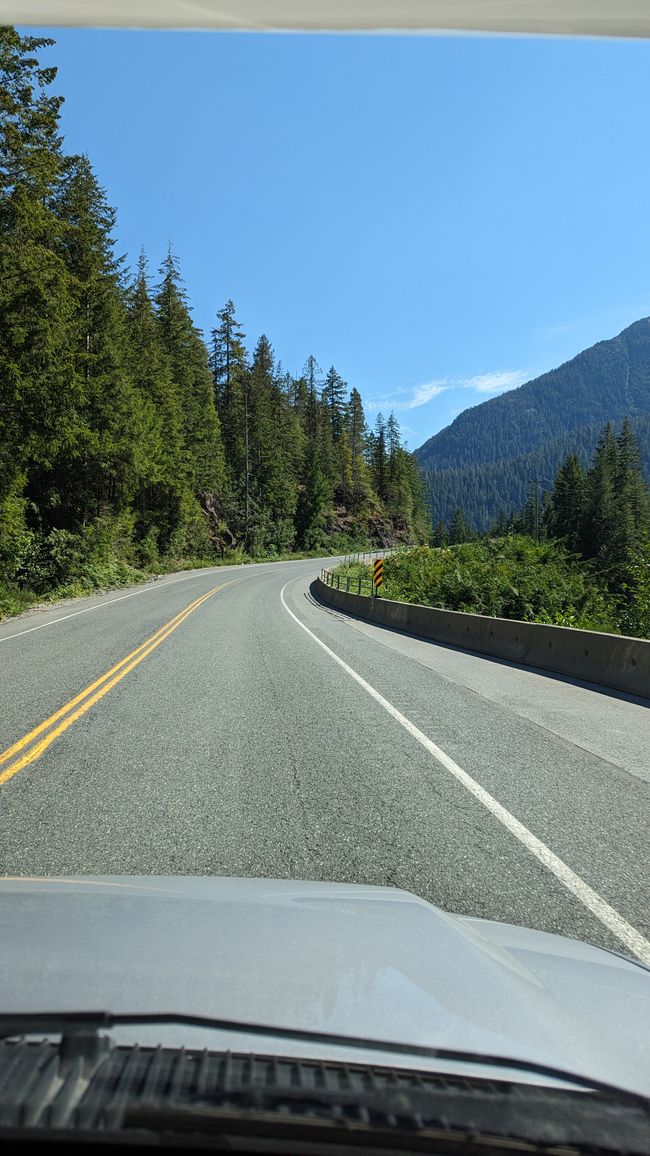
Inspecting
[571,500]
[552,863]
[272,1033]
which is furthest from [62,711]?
[571,500]

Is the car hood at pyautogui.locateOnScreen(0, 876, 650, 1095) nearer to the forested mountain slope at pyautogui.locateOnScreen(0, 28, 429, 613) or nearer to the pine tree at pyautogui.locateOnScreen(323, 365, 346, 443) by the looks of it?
the forested mountain slope at pyautogui.locateOnScreen(0, 28, 429, 613)

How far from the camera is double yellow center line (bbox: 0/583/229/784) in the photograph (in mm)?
6117

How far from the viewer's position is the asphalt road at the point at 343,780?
154 inches

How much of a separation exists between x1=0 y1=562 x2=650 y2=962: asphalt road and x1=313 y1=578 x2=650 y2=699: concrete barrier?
19.8 inches

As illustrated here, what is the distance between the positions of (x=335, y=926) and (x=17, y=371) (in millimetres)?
22751

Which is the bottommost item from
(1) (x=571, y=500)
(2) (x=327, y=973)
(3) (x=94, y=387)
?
(2) (x=327, y=973)

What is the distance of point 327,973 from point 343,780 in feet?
12.7

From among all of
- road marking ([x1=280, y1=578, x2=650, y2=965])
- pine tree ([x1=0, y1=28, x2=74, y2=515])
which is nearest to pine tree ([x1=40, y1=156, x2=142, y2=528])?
pine tree ([x1=0, y1=28, x2=74, y2=515])

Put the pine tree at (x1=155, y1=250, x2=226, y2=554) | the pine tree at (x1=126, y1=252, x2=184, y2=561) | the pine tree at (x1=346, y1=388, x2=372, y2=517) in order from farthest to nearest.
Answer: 1. the pine tree at (x1=346, y1=388, x2=372, y2=517)
2. the pine tree at (x1=155, y1=250, x2=226, y2=554)
3. the pine tree at (x1=126, y1=252, x2=184, y2=561)

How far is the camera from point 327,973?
74.5 inches

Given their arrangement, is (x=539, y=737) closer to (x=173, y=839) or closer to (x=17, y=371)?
(x=173, y=839)

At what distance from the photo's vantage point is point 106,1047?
4.77ft

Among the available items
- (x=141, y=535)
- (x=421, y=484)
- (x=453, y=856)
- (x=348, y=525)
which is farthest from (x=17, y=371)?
(x=421, y=484)

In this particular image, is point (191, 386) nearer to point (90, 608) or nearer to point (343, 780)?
point (90, 608)
